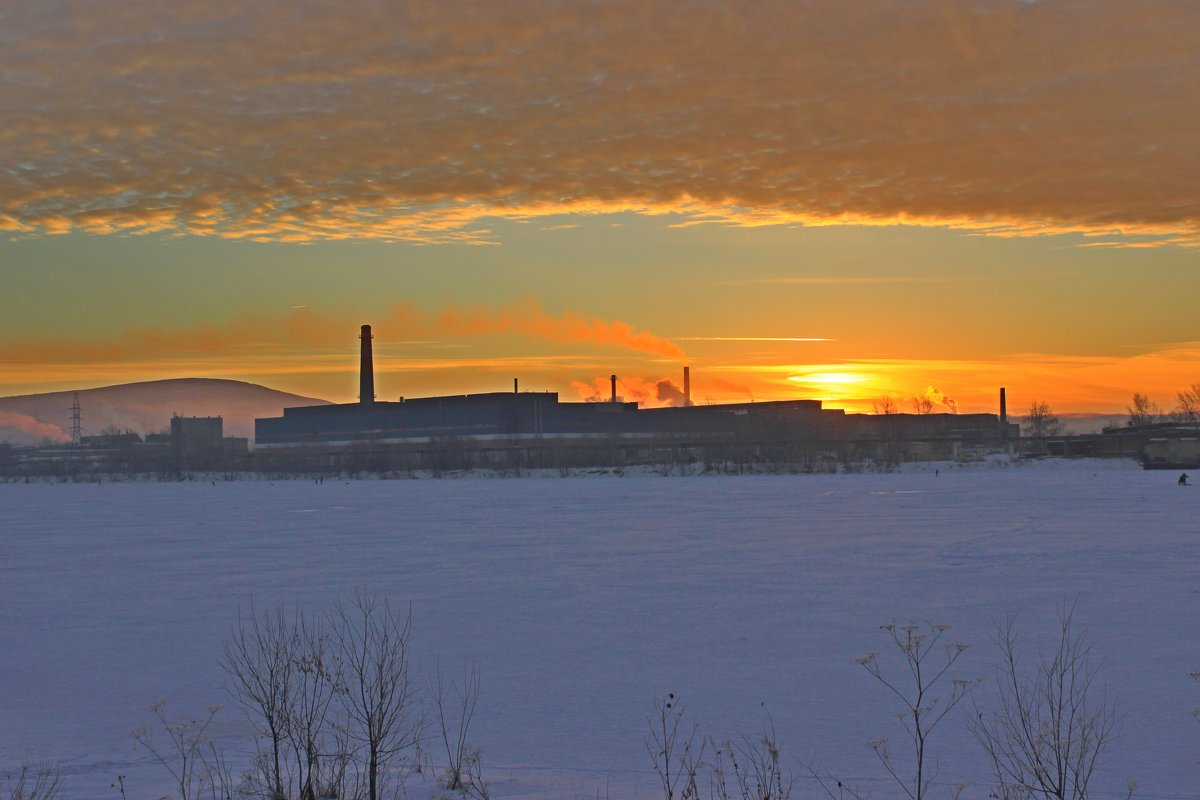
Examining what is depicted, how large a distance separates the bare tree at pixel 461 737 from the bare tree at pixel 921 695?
8.05 ft

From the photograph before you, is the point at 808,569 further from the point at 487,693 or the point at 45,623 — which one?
the point at 45,623

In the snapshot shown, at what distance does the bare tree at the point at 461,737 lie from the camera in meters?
7.04

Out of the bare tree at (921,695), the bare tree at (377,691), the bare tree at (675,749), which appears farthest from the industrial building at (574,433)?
the bare tree at (675,749)

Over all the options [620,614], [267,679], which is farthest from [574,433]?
[267,679]

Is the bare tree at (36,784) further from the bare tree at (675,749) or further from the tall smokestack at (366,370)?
the tall smokestack at (366,370)

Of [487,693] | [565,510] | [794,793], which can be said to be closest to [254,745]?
[487,693]

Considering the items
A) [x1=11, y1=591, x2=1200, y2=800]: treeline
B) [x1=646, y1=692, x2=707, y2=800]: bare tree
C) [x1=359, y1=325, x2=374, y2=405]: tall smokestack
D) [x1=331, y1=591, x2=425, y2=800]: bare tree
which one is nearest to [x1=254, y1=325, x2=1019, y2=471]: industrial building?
[x1=359, y1=325, x2=374, y2=405]: tall smokestack

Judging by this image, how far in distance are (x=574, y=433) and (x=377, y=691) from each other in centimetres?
8001

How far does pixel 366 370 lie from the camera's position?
9506cm

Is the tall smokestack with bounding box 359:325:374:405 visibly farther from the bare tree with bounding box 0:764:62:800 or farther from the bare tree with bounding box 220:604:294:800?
the bare tree with bounding box 0:764:62:800

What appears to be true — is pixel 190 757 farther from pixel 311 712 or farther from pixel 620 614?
pixel 620 614

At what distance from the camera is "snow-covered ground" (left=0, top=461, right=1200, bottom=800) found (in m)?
7.99

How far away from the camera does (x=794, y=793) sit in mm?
6902

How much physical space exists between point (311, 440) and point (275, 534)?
70555 millimetres
